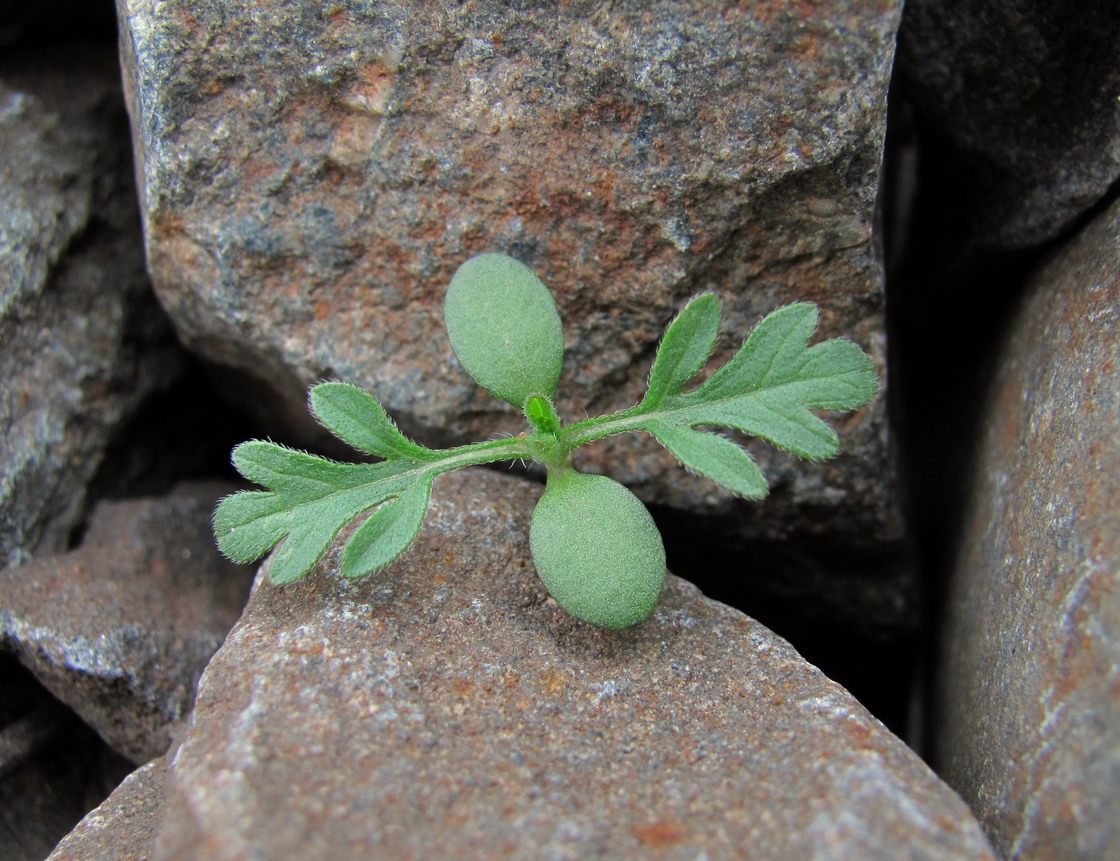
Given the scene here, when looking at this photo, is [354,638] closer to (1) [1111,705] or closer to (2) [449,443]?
(2) [449,443]

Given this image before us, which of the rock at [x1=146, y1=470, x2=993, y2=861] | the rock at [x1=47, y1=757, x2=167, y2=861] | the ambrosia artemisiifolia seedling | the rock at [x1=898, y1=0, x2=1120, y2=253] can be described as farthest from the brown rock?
the rock at [x1=47, y1=757, x2=167, y2=861]

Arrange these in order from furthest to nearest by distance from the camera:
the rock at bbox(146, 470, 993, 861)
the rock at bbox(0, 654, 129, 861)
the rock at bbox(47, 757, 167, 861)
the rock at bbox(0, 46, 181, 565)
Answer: the rock at bbox(0, 46, 181, 565) → the rock at bbox(0, 654, 129, 861) → the rock at bbox(47, 757, 167, 861) → the rock at bbox(146, 470, 993, 861)

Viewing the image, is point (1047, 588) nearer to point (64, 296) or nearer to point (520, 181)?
point (520, 181)

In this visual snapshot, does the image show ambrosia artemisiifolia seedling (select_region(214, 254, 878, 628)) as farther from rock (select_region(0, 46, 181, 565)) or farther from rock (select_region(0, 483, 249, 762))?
rock (select_region(0, 46, 181, 565))

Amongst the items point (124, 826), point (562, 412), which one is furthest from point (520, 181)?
point (124, 826)

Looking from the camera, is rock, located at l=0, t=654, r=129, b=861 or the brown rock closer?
the brown rock

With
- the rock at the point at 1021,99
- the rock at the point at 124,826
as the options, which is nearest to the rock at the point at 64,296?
the rock at the point at 124,826

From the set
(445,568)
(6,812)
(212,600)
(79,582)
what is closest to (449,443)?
(445,568)
